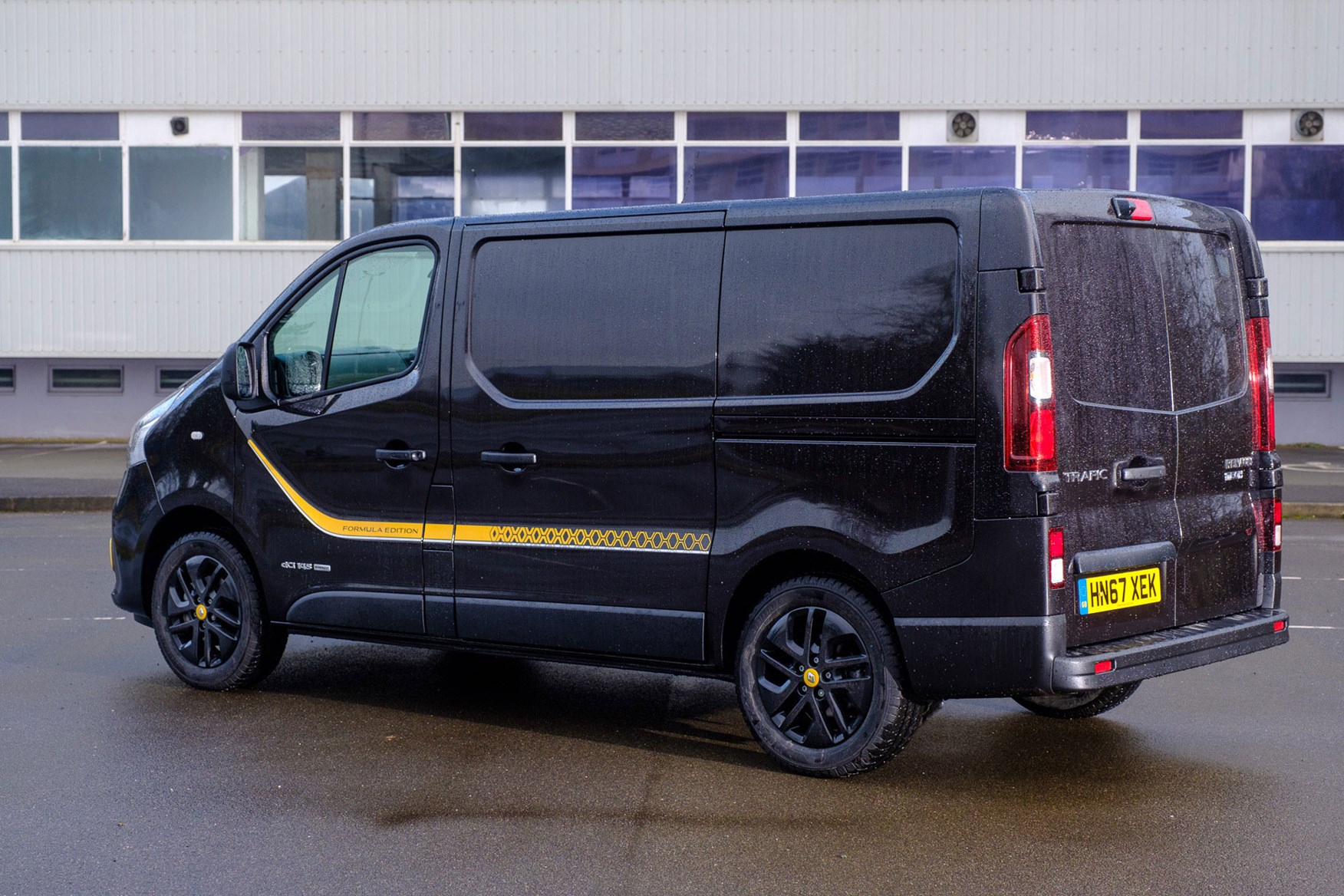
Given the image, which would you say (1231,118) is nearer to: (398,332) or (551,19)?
(551,19)

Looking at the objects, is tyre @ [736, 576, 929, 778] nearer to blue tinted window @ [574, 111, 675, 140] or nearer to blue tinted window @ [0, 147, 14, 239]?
blue tinted window @ [574, 111, 675, 140]

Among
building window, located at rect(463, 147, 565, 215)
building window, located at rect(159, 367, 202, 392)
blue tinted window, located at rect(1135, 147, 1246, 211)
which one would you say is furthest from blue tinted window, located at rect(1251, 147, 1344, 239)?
building window, located at rect(159, 367, 202, 392)

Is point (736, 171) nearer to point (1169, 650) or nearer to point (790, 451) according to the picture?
point (790, 451)

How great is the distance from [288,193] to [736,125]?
20.9 ft

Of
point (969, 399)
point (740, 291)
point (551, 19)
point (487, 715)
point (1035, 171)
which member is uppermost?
point (551, 19)

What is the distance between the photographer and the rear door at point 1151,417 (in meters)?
5.44

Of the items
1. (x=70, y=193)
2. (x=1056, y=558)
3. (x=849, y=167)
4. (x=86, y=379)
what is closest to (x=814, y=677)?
(x=1056, y=558)

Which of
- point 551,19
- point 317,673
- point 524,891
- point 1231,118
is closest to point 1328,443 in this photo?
point 1231,118

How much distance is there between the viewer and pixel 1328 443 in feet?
72.1

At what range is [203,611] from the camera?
24.3 feet

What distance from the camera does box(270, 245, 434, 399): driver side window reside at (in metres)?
6.83

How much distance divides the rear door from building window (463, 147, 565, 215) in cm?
1667

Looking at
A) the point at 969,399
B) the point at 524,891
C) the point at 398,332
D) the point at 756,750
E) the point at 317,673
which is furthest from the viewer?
the point at 317,673

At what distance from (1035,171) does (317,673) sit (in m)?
16.1
